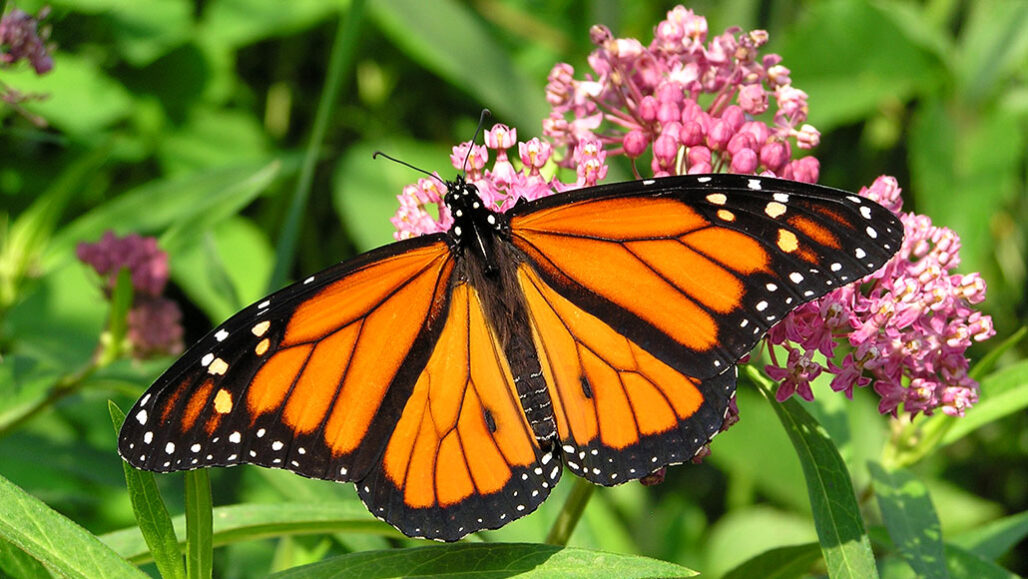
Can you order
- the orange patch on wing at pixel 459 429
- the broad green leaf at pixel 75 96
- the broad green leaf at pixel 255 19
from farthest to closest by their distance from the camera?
the broad green leaf at pixel 255 19, the broad green leaf at pixel 75 96, the orange patch on wing at pixel 459 429

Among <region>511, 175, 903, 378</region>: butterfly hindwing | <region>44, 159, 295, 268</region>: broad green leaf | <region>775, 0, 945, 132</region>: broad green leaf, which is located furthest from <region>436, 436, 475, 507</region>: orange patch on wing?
<region>775, 0, 945, 132</region>: broad green leaf

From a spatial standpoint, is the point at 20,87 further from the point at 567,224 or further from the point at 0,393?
the point at 567,224

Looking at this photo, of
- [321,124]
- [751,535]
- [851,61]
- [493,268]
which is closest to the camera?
[493,268]

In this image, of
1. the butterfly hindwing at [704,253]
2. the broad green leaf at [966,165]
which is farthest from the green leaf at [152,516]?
the broad green leaf at [966,165]

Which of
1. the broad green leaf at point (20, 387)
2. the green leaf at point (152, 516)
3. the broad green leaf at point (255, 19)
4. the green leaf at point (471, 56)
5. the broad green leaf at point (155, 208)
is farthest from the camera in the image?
the broad green leaf at point (255, 19)

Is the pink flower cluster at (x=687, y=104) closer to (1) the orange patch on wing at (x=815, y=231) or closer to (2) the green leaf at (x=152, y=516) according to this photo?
(1) the orange patch on wing at (x=815, y=231)

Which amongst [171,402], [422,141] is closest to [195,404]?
[171,402]

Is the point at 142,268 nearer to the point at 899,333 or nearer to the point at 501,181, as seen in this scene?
the point at 501,181
